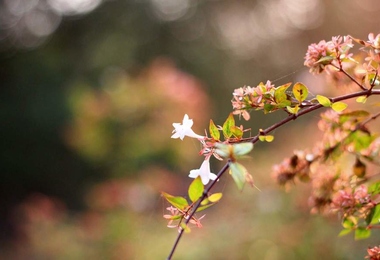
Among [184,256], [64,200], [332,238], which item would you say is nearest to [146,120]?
[184,256]

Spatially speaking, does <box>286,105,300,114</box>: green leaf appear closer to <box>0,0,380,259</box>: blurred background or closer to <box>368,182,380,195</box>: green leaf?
<box>368,182,380,195</box>: green leaf

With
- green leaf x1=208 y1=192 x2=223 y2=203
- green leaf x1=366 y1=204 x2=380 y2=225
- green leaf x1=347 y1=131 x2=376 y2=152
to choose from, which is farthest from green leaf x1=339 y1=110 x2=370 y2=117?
green leaf x1=208 y1=192 x2=223 y2=203

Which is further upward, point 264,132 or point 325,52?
point 325,52

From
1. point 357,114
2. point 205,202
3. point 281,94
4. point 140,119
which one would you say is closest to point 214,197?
point 205,202

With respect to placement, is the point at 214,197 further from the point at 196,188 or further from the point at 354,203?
the point at 354,203

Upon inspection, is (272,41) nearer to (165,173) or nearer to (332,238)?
(165,173)
